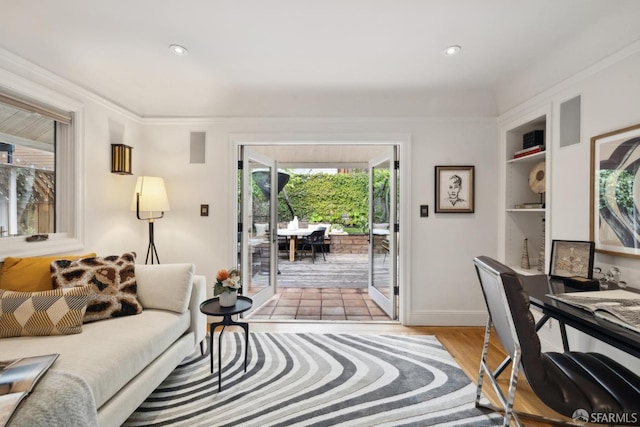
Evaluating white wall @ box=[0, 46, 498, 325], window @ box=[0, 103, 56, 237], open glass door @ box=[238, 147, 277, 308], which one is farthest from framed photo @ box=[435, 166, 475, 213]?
window @ box=[0, 103, 56, 237]

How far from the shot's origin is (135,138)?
3072 millimetres

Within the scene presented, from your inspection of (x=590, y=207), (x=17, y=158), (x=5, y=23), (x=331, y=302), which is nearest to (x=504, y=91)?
(x=590, y=207)

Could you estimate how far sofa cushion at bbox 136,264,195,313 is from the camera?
2.11 meters

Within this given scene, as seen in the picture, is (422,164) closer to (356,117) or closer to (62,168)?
(356,117)

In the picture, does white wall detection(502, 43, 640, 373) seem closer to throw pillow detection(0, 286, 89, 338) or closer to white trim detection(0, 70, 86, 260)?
throw pillow detection(0, 286, 89, 338)

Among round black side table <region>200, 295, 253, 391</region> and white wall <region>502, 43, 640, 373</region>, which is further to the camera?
round black side table <region>200, 295, 253, 391</region>

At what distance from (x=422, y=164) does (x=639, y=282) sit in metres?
1.83

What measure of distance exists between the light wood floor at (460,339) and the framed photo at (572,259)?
0.83m

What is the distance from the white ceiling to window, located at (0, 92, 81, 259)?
39 cm

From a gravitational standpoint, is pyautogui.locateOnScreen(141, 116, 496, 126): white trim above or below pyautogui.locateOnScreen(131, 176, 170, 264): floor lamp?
above

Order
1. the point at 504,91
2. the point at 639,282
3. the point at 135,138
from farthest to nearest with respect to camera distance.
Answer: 1. the point at 135,138
2. the point at 504,91
3. the point at 639,282

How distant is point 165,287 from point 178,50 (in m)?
1.77

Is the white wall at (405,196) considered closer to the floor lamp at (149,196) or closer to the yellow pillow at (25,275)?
the floor lamp at (149,196)

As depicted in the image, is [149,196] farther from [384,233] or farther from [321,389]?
[384,233]
